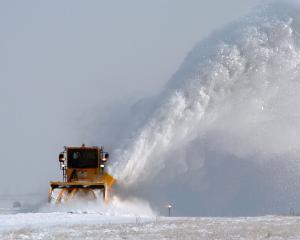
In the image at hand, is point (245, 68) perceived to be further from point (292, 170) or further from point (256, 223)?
point (256, 223)

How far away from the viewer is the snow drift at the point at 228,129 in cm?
3011

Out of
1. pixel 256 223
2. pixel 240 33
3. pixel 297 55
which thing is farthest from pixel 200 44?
pixel 256 223

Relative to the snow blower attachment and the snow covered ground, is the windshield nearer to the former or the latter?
the snow blower attachment

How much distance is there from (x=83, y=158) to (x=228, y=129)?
7887mm

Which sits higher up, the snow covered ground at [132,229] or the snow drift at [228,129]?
the snow drift at [228,129]

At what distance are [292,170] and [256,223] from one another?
15.1 meters

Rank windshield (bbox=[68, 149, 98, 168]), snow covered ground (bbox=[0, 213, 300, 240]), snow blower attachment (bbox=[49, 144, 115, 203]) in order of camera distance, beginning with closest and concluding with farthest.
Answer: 1. snow covered ground (bbox=[0, 213, 300, 240])
2. snow blower attachment (bbox=[49, 144, 115, 203])
3. windshield (bbox=[68, 149, 98, 168])

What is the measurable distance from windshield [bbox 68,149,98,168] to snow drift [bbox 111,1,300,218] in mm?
1949

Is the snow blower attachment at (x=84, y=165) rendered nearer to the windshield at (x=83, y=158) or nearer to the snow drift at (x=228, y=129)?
the windshield at (x=83, y=158)

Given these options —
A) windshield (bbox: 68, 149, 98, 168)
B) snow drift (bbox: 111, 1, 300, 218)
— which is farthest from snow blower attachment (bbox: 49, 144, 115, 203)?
Answer: snow drift (bbox: 111, 1, 300, 218)

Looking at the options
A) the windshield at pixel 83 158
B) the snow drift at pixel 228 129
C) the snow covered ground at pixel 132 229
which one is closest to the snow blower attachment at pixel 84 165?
the windshield at pixel 83 158

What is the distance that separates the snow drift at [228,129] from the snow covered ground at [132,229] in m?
9.57

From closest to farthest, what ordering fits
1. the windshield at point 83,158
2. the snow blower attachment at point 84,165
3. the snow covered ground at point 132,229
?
1. the snow covered ground at point 132,229
2. the snow blower attachment at point 84,165
3. the windshield at point 83,158

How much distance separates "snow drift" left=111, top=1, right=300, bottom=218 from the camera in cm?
3011
